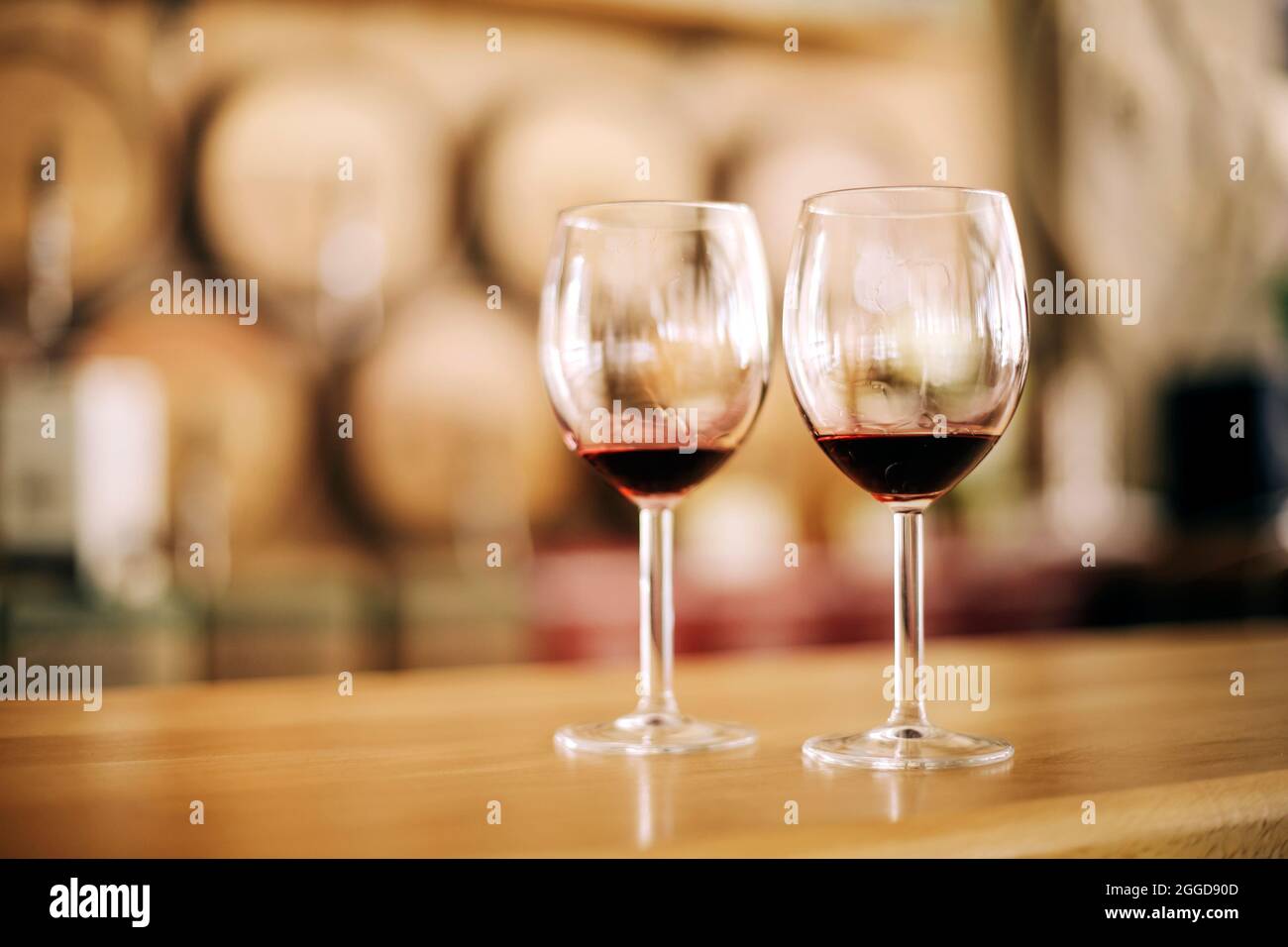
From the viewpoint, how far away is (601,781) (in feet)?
1.70

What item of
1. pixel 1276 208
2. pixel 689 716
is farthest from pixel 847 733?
pixel 1276 208

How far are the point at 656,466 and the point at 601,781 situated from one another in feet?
0.67

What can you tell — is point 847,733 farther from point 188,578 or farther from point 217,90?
point 217,90

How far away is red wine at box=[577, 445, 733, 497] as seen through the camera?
0.67 metres

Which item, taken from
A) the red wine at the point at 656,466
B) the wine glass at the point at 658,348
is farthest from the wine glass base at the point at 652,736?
the red wine at the point at 656,466

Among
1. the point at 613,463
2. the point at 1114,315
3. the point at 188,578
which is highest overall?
the point at 1114,315

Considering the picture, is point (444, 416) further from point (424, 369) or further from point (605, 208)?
point (605, 208)

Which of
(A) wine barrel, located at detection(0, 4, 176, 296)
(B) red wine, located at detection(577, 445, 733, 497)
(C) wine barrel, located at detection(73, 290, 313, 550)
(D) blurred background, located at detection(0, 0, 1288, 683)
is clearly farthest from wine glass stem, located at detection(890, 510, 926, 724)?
(A) wine barrel, located at detection(0, 4, 176, 296)

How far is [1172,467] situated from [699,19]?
5.18ft

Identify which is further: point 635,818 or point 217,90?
point 217,90

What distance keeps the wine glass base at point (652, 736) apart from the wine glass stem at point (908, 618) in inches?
2.9

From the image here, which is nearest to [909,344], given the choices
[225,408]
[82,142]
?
[225,408]
